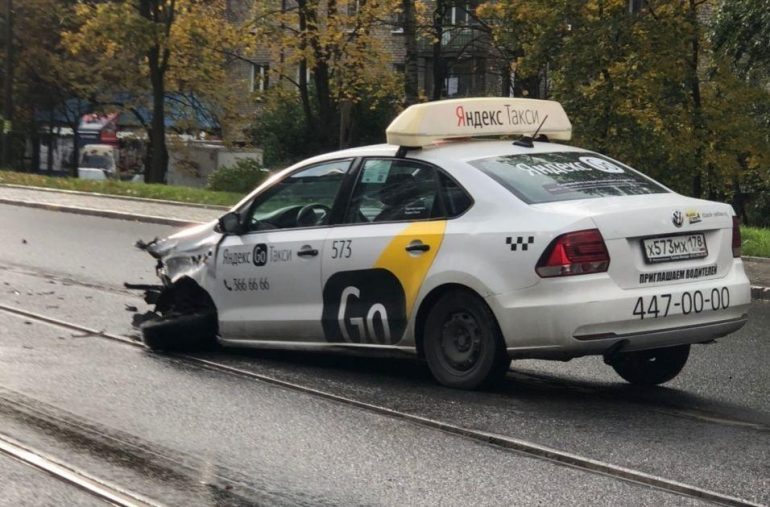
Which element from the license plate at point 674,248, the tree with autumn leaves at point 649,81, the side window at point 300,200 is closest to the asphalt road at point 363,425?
the license plate at point 674,248

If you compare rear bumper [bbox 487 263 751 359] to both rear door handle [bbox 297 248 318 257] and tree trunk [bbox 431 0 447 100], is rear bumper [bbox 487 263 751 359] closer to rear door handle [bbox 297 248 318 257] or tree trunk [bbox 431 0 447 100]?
rear door handle [bbox 297 248 318 257]

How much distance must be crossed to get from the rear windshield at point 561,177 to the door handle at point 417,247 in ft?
1.88

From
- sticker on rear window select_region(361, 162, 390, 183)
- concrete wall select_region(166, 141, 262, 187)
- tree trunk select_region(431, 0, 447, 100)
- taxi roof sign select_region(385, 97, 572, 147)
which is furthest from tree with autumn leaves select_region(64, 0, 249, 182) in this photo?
sticker on rear window select_region(361, 162, 390, 183)

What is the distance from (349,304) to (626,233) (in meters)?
1.87

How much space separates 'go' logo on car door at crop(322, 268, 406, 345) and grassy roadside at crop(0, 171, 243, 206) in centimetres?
1863

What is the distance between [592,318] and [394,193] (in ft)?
5.52

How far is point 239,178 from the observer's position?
3384 cm

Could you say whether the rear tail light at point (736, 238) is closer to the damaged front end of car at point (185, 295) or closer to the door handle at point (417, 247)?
the door handle at point (417, 247)

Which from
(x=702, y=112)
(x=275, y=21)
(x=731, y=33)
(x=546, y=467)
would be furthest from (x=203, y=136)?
(x=546, y=467)

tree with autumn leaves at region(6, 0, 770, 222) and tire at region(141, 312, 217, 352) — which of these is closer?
tire at region(141, 312, 217, 352)

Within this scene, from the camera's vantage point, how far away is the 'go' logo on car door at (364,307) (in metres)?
7.19

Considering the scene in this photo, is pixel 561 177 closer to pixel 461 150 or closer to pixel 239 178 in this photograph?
pixel 461 150

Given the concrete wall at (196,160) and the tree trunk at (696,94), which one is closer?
the tree trunk at (696,94)

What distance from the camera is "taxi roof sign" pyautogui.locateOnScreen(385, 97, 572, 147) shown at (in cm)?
738
